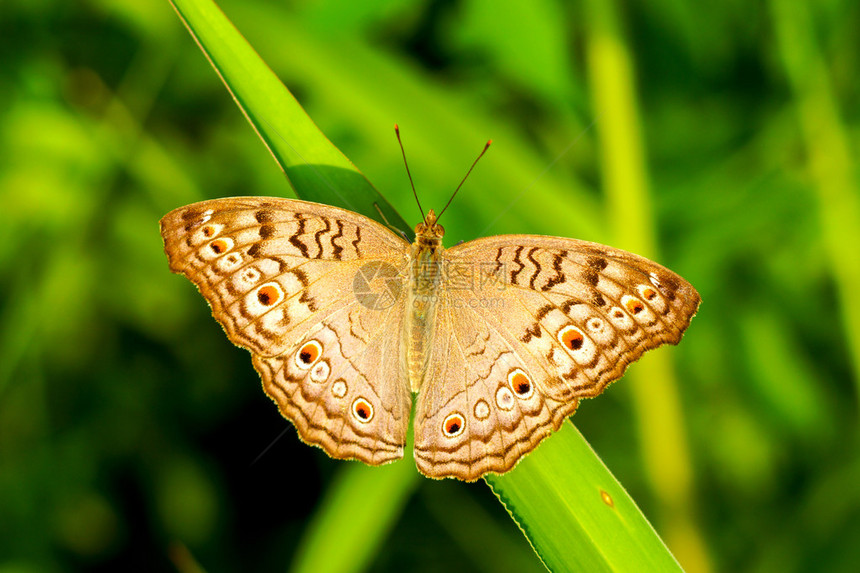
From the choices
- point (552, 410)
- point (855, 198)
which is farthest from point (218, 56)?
point (855, 198)

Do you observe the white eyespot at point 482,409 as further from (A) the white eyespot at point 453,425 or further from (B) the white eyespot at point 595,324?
(B) the white eyespot at point 595,324

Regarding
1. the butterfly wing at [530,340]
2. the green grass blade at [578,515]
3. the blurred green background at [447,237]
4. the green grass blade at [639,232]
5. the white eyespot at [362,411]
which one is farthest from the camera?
the blurred green background at [447,237]

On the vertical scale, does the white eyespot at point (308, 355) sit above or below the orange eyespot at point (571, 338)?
below

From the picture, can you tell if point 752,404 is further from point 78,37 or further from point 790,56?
point 78,37

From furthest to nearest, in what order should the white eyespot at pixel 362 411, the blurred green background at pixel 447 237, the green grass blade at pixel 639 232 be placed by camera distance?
1. the blurred green background at pixel 447 237
2. the green grass blade at pixel 639 232
3. the white eyespot at pixel 362 411

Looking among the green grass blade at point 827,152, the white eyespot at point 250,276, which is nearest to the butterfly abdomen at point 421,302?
the white eyespot at point 250,276

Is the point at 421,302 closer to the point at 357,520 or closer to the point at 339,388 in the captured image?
the point at 339,388
